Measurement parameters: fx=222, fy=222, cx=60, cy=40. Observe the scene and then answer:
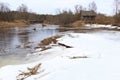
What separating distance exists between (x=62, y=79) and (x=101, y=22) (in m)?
72.9

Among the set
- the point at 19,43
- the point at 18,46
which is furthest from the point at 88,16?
the point at 18,46

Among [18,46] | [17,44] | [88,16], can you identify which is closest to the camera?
[18,46]

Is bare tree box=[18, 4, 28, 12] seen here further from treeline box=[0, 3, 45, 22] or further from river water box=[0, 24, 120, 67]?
river water box=[0, 24, 120, 67]

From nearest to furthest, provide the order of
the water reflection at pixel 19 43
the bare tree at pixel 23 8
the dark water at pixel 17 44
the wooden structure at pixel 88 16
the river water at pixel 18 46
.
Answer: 1. the river water at pixel 18 46
2. the dark water at pixel 17 44
3. the water reflection at pixel 19 43
4. the wooden structure at pixel 88 16
5. the bare tree at pixel 23 8

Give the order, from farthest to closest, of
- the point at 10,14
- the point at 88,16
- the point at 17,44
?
1. the point at 10,14
2. the point at 88,16
3. the point at 17,44

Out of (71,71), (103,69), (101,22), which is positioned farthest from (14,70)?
(101,22)

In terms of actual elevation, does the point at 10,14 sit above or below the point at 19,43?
above

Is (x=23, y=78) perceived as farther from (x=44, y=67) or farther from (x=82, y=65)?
(x=82, y=65)

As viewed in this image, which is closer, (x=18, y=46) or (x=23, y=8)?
(x=18, y=46)

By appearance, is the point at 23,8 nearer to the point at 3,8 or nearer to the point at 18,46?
the point at 3,8

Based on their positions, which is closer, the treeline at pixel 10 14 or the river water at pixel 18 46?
the river water at pixel 18 46

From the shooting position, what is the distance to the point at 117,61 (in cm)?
985

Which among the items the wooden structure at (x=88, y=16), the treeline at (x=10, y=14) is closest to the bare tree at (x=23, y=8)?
the treeline at (x=10, y=14)

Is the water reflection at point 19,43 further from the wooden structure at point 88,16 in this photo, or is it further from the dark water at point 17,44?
the wooden structure at point 88,16
